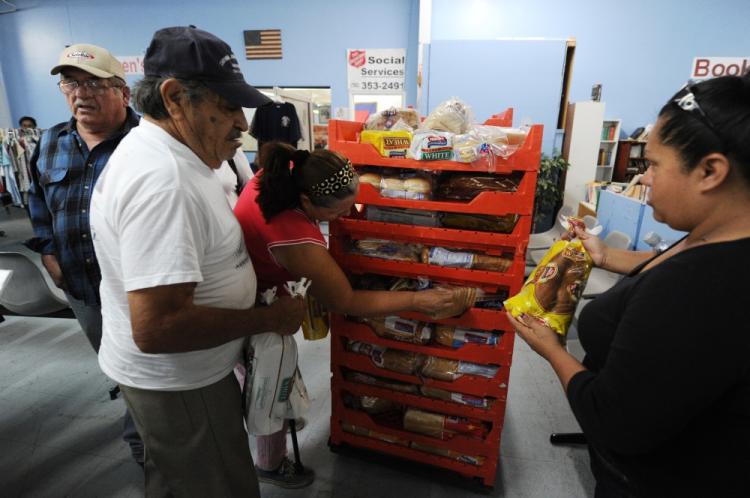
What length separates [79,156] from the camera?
1.66 m

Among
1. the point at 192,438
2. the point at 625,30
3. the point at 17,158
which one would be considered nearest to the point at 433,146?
the point at 192,438

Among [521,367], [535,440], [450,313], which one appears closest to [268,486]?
[450,313]

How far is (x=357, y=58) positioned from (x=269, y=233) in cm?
647

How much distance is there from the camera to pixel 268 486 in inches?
72.1

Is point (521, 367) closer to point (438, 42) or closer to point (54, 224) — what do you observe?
point (54, 224)

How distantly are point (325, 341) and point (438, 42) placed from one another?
4.22 metres

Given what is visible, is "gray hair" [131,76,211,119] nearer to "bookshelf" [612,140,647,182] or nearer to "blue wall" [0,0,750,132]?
"blue wall" [0,0,750,132]

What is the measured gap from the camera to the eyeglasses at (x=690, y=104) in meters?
0.67

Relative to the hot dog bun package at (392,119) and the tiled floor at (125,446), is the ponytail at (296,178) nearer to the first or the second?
the hot dog bun package at (392,119)

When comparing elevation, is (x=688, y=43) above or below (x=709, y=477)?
above

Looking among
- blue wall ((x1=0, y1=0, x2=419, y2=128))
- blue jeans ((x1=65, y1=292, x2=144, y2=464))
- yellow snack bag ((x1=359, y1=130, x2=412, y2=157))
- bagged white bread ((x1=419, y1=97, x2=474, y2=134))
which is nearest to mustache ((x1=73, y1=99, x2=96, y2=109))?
blue jeans ((x1=65, y1=292, x2=144, y2=464))

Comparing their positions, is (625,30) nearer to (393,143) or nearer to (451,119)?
(451,119)

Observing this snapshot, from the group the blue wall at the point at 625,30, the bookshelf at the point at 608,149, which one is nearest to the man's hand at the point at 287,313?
the blue wall at the point at 625,30

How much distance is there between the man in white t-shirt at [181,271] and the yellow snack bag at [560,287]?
73cm
